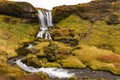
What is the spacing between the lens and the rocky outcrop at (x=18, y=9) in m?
142

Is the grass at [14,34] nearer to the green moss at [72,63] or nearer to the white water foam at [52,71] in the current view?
the white water foam at [52,71]

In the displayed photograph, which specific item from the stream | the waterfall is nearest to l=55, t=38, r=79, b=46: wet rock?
the waterfall

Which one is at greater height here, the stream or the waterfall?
the waterfall

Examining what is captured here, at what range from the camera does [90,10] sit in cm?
15475

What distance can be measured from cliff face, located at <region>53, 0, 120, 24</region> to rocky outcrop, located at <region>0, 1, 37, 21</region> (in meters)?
13.9

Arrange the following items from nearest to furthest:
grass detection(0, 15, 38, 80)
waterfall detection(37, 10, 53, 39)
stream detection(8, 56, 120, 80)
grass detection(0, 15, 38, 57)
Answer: stream detection(8, 56, 120, 80), grass detection(0, 15, 38, 80), grass detection(0, 15, 38, 57), waterfall detection(37, 10, 53, 39)

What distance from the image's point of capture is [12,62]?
299 feet

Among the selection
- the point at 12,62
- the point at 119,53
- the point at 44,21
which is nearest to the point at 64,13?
the point at 44,21

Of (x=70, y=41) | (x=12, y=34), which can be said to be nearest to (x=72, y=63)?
(x=70, y=41)

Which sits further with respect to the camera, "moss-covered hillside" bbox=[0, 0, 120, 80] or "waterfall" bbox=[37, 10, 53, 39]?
"waterfall" bbox=[37, 10, 53, 39]

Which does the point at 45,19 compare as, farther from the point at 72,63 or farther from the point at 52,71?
the point at 52,71

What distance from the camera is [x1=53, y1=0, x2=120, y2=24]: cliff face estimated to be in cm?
15079

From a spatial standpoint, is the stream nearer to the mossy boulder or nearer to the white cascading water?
the white cascading water

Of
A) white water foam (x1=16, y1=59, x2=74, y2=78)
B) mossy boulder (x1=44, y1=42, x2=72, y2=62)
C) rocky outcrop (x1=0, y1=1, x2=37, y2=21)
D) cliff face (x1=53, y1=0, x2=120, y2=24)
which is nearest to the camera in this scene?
white water foam (x1=16, y1=59, x2=74, y2=78)
